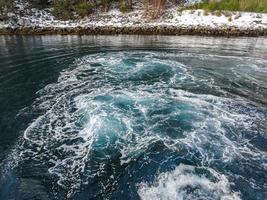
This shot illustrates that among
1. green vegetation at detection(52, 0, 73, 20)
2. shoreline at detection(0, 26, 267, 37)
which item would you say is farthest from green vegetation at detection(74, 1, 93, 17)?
shoreline at detection(0, 26, 267, 37)

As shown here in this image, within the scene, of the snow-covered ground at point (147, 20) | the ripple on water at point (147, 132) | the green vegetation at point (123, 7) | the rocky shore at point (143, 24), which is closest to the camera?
the ripple on water at point (147, 132)

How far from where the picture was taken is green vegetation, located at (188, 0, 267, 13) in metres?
36.4

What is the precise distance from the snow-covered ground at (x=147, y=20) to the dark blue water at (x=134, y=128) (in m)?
13.8

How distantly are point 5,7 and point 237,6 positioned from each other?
28591 mm

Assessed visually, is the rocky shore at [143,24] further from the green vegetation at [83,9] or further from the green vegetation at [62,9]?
the green vegetation at [83,9]

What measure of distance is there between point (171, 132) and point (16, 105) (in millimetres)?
7540

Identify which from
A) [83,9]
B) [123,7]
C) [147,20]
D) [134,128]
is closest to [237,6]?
[147,20]

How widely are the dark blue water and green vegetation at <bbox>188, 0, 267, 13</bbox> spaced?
1723 cm

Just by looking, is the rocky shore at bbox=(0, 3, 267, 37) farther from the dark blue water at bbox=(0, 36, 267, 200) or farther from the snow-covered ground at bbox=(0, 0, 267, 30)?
the dark blue water at bbox=(0, 36, 267, 200)

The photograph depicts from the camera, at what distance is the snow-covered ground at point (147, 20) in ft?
113

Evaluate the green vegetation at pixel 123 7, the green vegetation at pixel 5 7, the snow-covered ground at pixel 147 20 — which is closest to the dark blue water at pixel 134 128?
the snow-covered ground at pixel 147 20

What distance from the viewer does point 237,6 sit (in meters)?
37.0

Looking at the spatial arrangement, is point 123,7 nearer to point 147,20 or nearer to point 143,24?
point 147,20

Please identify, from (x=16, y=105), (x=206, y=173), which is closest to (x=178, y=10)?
(x=16, y=105)
